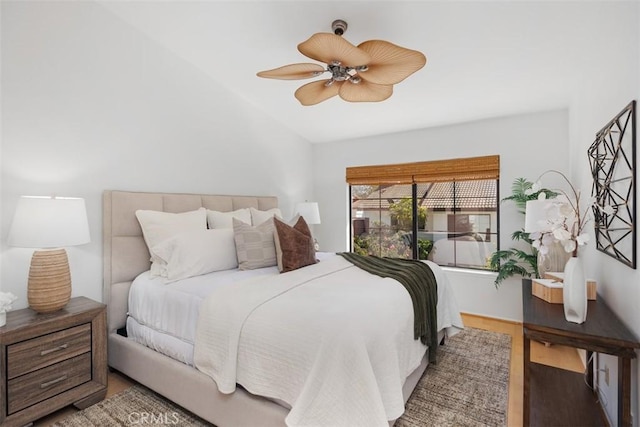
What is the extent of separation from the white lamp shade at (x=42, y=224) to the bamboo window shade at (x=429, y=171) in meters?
3.44

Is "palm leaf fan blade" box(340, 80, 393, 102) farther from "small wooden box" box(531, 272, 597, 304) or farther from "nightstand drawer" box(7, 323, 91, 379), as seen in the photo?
"nightstand drawer" box(7, 323, 91, 379)

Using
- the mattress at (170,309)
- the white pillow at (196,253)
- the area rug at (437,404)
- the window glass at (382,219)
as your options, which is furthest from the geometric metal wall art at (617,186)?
the white pillow at (196,253)

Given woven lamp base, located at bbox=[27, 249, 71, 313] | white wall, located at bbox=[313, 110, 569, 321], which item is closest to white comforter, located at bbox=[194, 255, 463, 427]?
woven lamp base, located at bbox=[27, 249, 71, 313]

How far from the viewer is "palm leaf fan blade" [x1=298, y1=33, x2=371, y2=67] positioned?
1.62 m

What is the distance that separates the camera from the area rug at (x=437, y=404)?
1789mm

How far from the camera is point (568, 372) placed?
2.16 meters

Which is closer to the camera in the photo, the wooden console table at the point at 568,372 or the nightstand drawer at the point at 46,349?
the wooden console table at the point at 568,372

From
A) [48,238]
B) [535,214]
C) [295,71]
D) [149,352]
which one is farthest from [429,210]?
[48,238]

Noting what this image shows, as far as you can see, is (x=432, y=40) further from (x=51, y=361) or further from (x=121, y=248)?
(x=51, y=361)

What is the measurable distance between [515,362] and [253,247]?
93.8 inches

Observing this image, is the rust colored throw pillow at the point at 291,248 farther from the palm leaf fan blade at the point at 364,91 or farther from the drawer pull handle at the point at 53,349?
the drawer pull handle at the point at 53,349

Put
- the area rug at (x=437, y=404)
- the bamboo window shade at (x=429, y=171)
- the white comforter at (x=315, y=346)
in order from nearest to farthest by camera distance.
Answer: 1. the white comforter at (x=315, y=346)
2. the area rug at (x=437, y=404)
3. the bamboo window shade at (x=429, y=171)

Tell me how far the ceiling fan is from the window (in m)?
1.89

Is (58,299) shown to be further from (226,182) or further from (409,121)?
(409,121)
